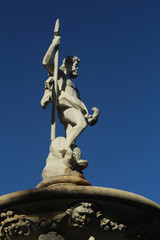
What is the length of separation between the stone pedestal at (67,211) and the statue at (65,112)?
109cm

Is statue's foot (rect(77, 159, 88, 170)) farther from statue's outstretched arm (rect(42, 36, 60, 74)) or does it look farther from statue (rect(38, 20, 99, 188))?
statue's outstretched arm (rect(42, 36, 60, 74))

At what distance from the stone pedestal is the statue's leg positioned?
1.86 meters

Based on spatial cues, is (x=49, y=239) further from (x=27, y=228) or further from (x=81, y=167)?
(x=81, y=167)

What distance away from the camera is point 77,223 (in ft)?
23.0

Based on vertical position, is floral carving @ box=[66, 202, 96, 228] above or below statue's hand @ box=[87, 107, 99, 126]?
below

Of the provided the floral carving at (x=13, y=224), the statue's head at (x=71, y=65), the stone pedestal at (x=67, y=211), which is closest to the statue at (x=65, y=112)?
the statue's head at (x=71, y=65)

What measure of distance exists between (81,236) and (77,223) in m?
0.34

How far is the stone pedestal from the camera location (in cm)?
687

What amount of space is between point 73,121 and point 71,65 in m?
1.68

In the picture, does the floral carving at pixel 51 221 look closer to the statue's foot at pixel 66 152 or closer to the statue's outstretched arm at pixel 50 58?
the statue's foot at pixel 66 152

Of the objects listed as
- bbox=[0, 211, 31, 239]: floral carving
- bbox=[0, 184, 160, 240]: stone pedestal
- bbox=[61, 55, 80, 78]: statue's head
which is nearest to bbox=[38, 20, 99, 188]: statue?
bbox=[61, 55, 80, 78]: statue's head

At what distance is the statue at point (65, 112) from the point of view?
326 inches

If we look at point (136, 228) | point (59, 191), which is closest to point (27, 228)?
point (59, 191)

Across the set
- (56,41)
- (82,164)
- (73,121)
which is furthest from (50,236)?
(56,41)
